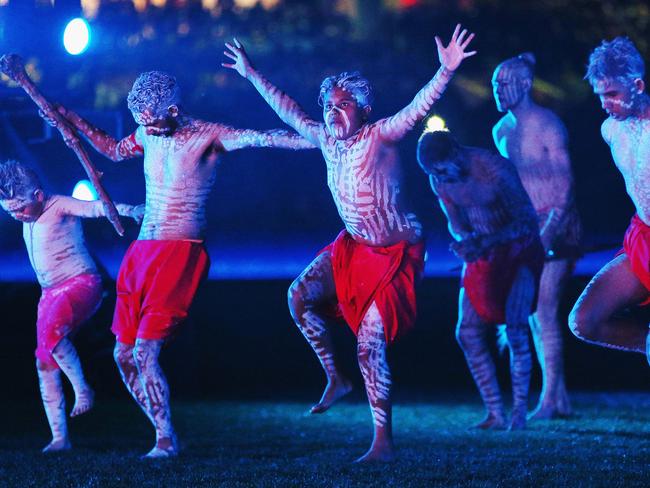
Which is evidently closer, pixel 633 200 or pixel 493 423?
pixel 633 200

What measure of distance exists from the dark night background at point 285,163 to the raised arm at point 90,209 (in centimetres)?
186

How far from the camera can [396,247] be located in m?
5.68

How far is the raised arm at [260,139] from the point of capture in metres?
5.78

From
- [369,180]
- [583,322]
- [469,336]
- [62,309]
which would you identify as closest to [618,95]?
[583,322]

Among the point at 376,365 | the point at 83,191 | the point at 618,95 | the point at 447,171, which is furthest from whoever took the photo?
the point at 83,191

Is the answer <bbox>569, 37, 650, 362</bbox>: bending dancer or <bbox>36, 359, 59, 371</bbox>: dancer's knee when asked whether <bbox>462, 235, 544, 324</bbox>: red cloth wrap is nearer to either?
<bbox>569, 37, 650, 362</bbox>: bending dancer

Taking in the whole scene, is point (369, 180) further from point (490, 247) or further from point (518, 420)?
point (518, 420)

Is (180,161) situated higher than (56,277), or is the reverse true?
(180,161)

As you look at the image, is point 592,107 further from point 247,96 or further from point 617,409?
point 617,409

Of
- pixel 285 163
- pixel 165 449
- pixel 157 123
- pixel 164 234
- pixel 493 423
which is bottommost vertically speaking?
pixel 493 423

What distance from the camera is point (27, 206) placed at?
622cm

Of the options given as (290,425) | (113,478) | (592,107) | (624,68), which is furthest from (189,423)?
(592,107)

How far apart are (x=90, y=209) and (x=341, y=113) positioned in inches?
56.7

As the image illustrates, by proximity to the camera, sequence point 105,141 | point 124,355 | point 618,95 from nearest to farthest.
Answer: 1. point 618,95
2. point 124,355
3. point 105,141
